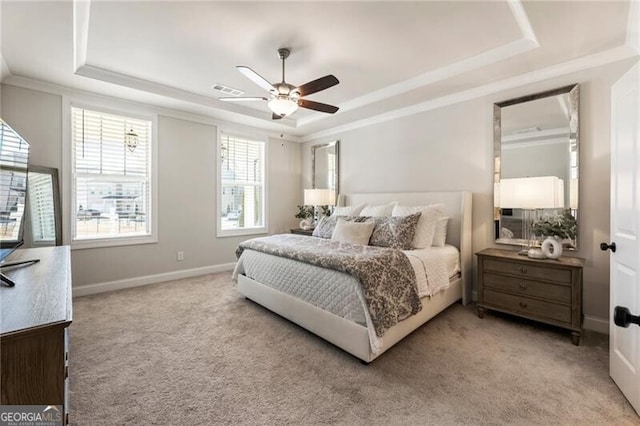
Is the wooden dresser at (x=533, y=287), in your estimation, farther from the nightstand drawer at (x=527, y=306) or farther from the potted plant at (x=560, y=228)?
the potted plant at (x=560, y=228)

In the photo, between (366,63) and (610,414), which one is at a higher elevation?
(366,63)

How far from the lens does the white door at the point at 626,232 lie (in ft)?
5.16

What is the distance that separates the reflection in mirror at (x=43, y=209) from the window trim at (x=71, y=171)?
0.11 m

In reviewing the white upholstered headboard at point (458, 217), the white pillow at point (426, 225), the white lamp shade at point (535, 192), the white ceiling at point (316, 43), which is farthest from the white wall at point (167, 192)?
the white lamp shade at point (535, 192)

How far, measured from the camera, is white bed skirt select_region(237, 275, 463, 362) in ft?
6.75

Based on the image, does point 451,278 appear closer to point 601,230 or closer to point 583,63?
point 601,230

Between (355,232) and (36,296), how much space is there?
2.54 m

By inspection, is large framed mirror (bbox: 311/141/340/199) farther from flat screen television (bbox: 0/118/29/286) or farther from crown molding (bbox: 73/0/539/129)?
flat screen television (bbox: 0/118/29/286)

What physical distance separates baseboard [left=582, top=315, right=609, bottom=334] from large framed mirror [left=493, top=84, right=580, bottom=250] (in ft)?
2.20

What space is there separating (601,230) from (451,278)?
1.37 meters

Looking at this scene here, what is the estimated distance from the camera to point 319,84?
2.48 meters

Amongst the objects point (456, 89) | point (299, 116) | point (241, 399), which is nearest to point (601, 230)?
point (456, 89)

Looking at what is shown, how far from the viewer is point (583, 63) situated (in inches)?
105

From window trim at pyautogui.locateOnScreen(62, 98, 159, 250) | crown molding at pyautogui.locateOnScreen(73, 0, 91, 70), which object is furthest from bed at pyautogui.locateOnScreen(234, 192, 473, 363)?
crown molding at pyautogui.locateOnScreen(73, 0, 91, 70)
